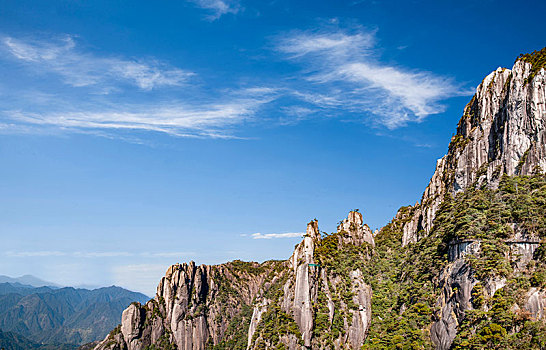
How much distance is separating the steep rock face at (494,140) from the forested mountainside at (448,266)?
26 centimetres

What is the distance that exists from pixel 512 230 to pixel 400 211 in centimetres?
7362

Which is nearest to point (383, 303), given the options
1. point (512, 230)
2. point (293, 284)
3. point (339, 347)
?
point (339, 347)

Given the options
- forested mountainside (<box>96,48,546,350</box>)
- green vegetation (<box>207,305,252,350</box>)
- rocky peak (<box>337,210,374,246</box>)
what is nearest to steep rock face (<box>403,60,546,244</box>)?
forested mountainside (<box>96,48,546,350</box>)

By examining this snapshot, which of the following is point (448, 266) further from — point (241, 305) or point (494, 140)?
point (241, 305)

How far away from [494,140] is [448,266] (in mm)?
32695

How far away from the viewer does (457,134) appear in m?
117

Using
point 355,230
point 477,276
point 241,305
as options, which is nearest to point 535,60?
point 477,276

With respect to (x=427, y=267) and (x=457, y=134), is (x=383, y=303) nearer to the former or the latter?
(x=427, y=267)

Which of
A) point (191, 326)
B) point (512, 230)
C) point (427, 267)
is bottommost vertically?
point (191, 326)

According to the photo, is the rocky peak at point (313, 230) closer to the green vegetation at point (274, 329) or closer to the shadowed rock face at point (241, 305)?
the shadowed rock face at point (241, 305)

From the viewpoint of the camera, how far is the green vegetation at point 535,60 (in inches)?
3337

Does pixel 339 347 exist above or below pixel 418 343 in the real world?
below

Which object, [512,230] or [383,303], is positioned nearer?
[512,230]

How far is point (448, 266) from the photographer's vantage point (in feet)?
261
